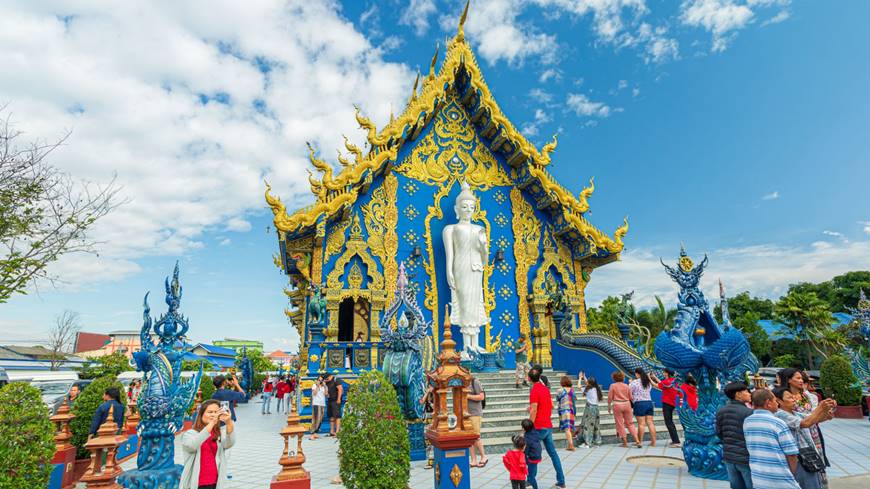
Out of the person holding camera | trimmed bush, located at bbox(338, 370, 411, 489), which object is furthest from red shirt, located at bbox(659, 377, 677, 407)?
the person holding camera

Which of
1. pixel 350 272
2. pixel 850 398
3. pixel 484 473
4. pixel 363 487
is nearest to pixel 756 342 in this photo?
pixel 850 398

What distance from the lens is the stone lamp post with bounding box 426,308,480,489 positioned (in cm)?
504

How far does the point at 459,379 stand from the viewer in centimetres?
541

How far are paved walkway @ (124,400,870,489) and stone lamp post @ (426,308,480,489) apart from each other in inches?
49.3

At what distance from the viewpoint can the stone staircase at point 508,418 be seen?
8703 mm

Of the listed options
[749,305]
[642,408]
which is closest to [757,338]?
[749,305]

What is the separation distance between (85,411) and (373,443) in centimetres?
620

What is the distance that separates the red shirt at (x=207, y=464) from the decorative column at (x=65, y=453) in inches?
150

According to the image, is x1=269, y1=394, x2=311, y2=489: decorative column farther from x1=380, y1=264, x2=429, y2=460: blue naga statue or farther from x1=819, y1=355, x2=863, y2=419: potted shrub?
x1=819, y1=355, x2=863, y2=419: potted shrub

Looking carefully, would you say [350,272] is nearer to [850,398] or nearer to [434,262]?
[434,262]

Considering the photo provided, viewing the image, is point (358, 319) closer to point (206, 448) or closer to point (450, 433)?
point (450, 433)

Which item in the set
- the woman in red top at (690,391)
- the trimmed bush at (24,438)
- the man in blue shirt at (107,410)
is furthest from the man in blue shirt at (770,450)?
the man in blue shirt at (107,410)

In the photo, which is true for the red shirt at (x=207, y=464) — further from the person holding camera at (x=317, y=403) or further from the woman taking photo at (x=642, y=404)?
the woman taking photo at (x=642, y=404)

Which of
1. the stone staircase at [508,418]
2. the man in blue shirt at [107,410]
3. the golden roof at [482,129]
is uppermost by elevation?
the golden roof at [482,129]
